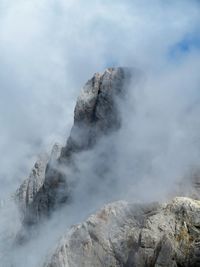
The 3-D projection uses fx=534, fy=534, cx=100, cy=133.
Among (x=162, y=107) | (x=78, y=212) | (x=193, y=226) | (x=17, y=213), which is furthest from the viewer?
(x=17, y=213)

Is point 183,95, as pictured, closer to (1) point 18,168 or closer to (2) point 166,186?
(2) point 166,186

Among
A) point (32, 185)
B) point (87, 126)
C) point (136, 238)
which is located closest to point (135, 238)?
point (136, 238)

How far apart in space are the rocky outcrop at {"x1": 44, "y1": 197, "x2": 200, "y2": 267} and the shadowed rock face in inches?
614

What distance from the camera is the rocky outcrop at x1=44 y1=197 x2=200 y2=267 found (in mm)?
29531

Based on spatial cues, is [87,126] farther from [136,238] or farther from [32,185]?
[136,238]

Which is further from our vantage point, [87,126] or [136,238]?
[87,126]

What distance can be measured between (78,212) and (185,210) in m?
15.5

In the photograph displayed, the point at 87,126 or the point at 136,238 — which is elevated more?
the point at 87,126

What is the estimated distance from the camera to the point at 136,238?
31.2 metres

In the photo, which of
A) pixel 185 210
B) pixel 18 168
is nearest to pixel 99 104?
pixel 185 210

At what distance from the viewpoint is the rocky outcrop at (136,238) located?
29531mm

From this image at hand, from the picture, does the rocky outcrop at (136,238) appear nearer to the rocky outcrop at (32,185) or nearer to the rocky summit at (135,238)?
the rocky summit at (135,238)

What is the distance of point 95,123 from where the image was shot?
5025 cm

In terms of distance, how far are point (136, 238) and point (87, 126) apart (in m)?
21.2
